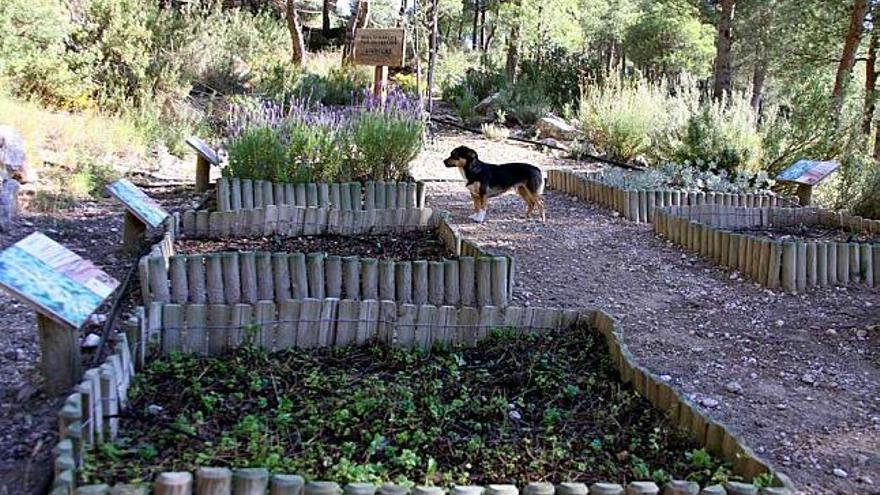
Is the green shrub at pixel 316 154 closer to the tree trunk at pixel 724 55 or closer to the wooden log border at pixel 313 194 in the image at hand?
the wooden log border at pixel 313 194

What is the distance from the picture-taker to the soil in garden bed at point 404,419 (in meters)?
2.31

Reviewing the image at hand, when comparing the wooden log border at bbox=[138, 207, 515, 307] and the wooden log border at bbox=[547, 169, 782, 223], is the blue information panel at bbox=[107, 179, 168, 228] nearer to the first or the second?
the wooden log border at bbox=[138, 207, 515, 307]

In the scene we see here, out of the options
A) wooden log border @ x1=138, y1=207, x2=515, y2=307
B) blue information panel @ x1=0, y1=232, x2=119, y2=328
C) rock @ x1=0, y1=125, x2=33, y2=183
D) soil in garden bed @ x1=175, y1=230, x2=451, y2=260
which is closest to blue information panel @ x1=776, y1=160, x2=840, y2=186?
soil in garden bed @ x1=175, y1=230, x2=451, y2=260

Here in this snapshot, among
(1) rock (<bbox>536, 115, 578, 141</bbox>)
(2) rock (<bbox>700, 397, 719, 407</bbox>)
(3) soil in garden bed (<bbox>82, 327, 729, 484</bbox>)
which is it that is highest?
(1) rock (<bbox>536, 115, 578, 141</bbox>)

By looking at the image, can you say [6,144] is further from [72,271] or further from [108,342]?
[72,271]

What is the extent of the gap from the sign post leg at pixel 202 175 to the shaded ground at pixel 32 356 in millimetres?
917

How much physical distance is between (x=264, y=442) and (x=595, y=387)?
1.32m

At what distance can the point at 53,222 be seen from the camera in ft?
16.9

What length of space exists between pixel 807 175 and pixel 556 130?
19.5ft

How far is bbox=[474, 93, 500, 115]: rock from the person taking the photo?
14.6 metres

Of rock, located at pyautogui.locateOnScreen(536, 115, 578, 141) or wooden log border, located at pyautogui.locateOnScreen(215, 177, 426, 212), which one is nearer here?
wooden log border, located at pyautogui.locateOnScreen(215, 177, 426, 212)

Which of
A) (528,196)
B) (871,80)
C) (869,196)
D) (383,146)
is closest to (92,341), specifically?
(383,146)

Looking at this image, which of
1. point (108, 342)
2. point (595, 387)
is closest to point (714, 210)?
point (595, 387)

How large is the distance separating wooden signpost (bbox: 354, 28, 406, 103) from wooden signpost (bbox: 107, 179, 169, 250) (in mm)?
5589
